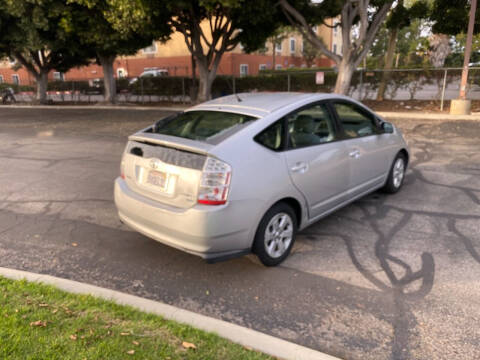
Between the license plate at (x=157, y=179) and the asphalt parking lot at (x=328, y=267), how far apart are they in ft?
2.91

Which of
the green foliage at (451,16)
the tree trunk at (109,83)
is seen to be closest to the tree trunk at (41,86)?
the tree trunk at (109,83)

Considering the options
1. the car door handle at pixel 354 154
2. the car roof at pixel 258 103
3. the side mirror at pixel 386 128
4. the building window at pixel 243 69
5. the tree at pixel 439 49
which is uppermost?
the tree at pixel 439 49

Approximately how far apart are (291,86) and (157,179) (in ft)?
66.8

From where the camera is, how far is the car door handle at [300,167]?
3.87m

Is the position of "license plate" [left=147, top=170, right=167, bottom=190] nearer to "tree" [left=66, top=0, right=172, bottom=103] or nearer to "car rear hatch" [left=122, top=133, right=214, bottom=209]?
"car rear hatch" [left=122, top=133, right=214, bottom=209]

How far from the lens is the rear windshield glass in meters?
3.71

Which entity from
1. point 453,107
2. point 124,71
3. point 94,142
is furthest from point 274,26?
point 124,71

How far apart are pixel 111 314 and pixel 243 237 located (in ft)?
4.02

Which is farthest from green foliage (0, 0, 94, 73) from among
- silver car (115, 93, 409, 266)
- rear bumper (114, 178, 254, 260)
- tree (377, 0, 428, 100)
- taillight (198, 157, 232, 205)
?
taillight (198, 157, 232, 205)

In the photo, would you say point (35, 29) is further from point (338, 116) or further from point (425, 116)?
point (338, 116)

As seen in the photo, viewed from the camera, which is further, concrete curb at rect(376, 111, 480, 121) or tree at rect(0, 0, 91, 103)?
tree at rect(0, 0, 91, 103)

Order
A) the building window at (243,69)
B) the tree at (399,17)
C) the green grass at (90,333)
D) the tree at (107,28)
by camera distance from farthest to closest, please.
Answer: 1. the building window at (243,69)
2. the tree at (107,28)
3. the tree at (399,17)
4. the green grass at (90,333)

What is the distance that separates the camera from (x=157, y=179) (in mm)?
3656

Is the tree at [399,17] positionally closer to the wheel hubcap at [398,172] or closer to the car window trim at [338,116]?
the wheel hubcap at [398,172]
